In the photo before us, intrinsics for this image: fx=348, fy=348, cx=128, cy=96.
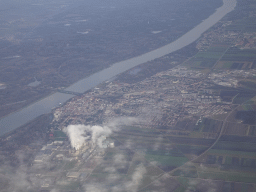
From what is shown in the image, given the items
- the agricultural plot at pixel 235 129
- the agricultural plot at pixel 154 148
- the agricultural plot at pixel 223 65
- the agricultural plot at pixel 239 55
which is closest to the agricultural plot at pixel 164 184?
the agricultural plot at pixel 154 148

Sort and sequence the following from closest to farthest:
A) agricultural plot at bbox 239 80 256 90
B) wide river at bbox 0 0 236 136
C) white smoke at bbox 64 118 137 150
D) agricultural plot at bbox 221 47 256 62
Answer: white smoke at bbox 64 118 137 150
wide river at bbox 0 0 236 136
agricultural plot at bbox 239 80 256 90
agricultural plot at bbox 221 47 256 62

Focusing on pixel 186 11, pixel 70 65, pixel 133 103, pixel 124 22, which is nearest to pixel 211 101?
pixel 133 103

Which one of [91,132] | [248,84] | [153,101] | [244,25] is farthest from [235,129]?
[244,25]

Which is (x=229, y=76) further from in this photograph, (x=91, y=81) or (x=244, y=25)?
(x=244, y=25)

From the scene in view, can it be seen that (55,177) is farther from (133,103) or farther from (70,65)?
(70,65)

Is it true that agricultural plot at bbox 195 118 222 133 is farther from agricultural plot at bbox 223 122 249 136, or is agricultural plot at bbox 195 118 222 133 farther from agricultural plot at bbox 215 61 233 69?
agricultural plot at bbox 215 61 233 69

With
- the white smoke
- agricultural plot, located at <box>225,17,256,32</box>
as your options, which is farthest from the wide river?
the white smoke

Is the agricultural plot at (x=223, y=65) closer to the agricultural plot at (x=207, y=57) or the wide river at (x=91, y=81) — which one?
the agricultural plot at (x=207, y=57)
